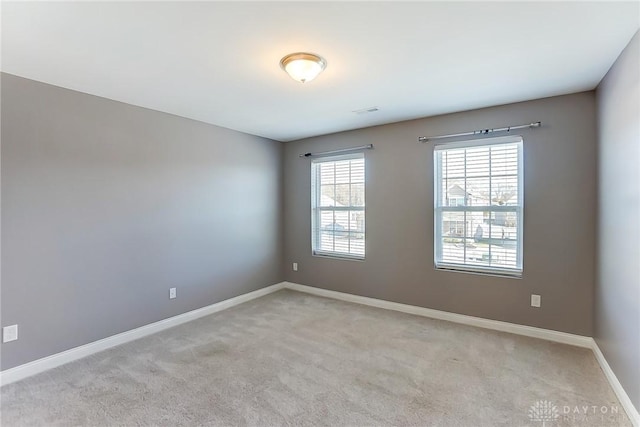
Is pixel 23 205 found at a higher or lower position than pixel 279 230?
higher

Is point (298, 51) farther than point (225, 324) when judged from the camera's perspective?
No

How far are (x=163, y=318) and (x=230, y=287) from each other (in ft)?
3.07

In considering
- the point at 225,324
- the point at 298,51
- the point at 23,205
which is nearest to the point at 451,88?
the point at 298,51

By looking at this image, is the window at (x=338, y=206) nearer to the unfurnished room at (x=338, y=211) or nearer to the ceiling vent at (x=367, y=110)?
the unfurnished room at (x=338, y=211)

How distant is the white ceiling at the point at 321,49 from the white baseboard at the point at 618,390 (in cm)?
229

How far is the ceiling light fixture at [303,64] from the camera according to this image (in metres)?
2.18

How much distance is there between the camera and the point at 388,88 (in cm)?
285

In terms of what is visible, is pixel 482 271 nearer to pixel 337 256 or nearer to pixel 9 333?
pixel 337 256

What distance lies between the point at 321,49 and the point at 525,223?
8.68ft

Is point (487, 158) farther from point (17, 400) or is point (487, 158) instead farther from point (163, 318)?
point (17, 400)

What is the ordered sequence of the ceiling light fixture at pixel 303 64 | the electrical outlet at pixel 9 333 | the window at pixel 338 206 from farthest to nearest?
1. the window at pixel 338 206
2. the electrical outlet at pixel 9 333
3. the ceiling light fixture at pixel 303 64

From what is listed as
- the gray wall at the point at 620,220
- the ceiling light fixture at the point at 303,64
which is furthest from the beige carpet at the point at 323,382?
the ceiling light fixture at the point at 303,64

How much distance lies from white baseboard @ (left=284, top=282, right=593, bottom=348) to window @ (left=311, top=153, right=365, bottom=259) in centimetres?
59

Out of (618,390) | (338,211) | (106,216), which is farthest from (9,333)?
(618,390)
